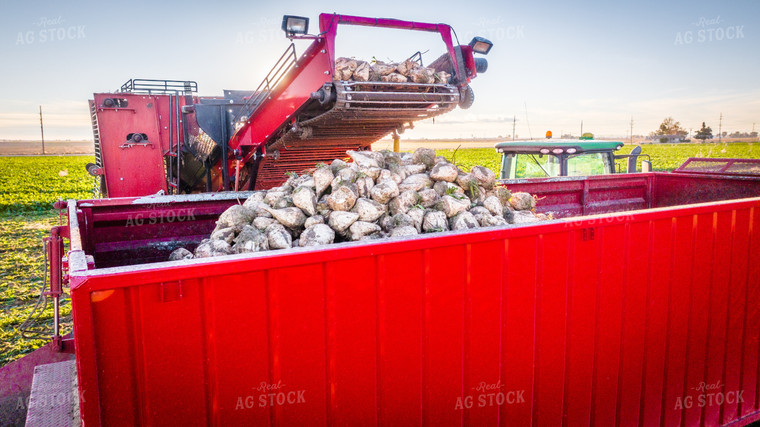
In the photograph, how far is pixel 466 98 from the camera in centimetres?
457

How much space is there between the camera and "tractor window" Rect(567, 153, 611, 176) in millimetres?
6695

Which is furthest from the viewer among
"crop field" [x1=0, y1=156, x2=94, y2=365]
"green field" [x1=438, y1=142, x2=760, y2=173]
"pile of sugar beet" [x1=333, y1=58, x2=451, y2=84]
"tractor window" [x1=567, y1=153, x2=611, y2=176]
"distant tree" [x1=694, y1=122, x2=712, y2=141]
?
"distant tree" [x1=694, y1=122, x2=712, y2=141]

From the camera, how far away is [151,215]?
346 centimetres

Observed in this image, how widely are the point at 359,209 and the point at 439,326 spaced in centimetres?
86

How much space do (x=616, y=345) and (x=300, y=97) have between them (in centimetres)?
315

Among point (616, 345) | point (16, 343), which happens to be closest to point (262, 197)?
point (616, 345)

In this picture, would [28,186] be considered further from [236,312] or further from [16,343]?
[236,312]

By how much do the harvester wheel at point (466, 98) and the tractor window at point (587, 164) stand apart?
2677mm

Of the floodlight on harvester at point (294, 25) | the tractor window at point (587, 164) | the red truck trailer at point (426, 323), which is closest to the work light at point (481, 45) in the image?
the floodlight on harvester at point (294, 25)

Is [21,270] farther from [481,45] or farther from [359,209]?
[481,45]

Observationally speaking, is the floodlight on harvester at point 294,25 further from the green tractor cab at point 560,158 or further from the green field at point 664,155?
the green field at point 664,155

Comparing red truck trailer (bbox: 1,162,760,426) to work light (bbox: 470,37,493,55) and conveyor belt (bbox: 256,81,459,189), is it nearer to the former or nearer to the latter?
conveyor belt (bbox: 256,81,459,189)

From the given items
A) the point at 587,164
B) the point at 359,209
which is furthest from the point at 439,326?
the point at 587,164

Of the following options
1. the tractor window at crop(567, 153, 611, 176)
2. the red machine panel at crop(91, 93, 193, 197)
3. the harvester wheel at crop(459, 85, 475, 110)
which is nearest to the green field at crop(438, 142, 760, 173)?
the tractor window at crop(567, 153, 611, 176)
